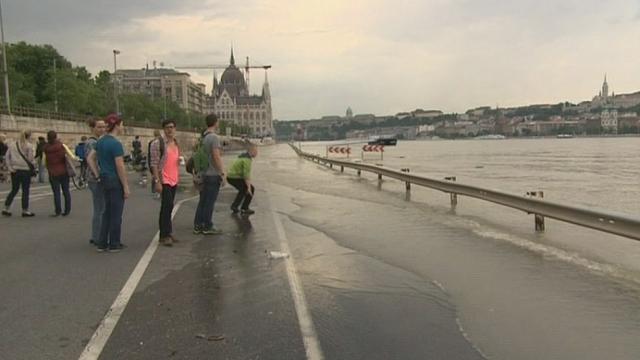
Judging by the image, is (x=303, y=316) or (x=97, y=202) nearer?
(x=303, y=316)

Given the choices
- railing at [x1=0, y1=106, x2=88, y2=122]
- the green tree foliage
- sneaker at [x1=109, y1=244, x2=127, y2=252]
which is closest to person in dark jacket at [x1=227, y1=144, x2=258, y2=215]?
sneaker at [x1=109, y1=244, x2=127, y2=252]

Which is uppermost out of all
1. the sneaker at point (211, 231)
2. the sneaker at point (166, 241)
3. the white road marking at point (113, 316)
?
the sneaker at point (166, 241)

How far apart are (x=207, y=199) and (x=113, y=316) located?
16.9ft

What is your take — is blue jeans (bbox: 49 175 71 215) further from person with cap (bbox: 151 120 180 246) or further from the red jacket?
person with cap (bbox: 151 120 180 246)

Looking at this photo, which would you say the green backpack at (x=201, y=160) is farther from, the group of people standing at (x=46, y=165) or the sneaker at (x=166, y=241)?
the group of people standing at (x=46, y=165)

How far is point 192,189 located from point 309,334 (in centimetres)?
1666

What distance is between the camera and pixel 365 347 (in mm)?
5297

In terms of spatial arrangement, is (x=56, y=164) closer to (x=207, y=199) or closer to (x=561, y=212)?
(x=207, y=199)

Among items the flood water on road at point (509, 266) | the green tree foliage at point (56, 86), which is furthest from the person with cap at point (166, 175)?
the green tree foliage at point (56, 86)

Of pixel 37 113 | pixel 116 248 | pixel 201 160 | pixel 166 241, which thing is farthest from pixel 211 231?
pixel 37 113

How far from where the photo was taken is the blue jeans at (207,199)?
11.2 metres

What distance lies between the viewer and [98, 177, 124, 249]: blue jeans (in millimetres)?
9484

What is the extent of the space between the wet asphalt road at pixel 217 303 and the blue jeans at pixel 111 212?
1.02 feet

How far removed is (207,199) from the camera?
11219mm
